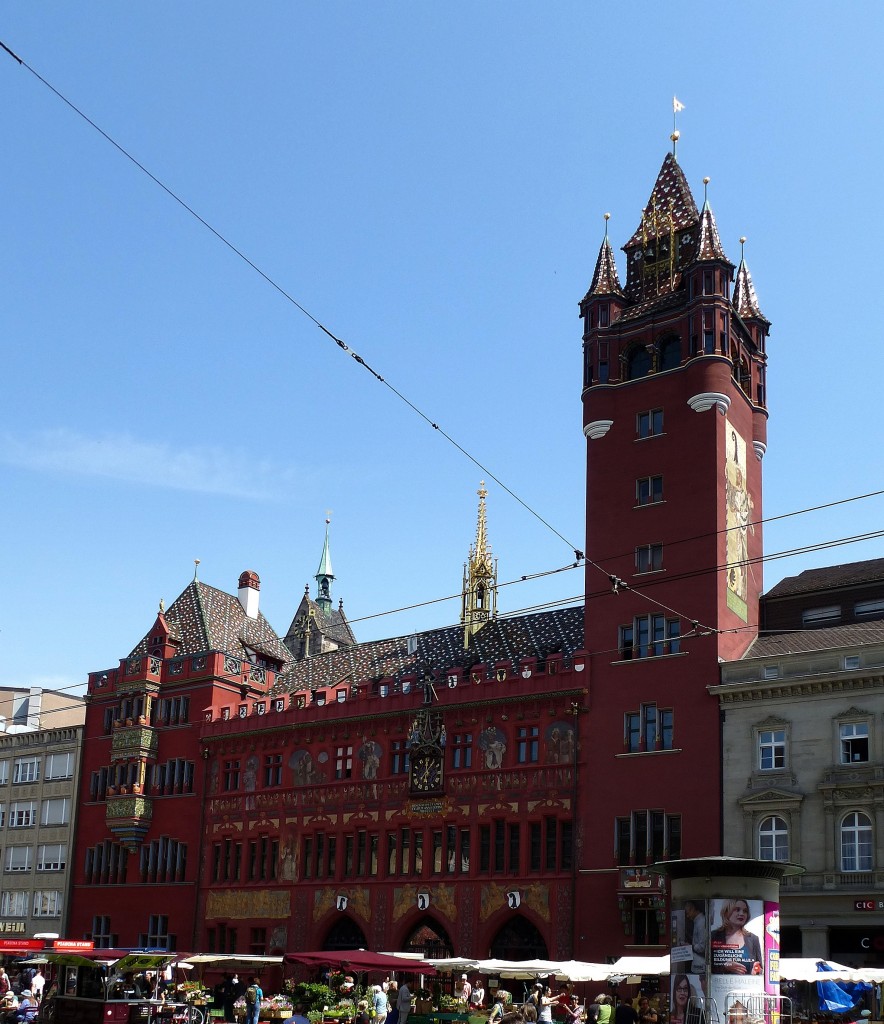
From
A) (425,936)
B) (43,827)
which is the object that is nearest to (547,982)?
(425,936)

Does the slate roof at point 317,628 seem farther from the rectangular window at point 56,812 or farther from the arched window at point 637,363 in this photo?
the arched window at point 637,363

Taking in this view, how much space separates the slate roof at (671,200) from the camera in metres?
54.8

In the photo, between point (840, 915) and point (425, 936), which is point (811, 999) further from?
point (425, 936)

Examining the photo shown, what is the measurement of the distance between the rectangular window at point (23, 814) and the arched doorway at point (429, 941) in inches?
983

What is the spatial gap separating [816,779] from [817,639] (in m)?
5.53

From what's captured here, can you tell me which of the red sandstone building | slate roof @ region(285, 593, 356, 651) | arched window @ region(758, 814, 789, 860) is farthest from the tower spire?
slate roof @ region(285, 593, 356, 651)

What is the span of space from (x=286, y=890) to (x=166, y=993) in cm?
1325

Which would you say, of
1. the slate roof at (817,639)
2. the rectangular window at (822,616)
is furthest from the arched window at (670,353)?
the slate roof at (817,639)

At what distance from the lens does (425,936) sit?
1976 inches

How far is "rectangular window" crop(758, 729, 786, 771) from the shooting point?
42662 millimetres

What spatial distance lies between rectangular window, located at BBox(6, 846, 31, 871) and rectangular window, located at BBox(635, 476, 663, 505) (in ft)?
121

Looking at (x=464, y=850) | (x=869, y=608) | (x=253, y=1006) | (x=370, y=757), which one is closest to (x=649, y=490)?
(x=869, y=608)

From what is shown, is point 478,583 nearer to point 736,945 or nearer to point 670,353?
point 670,353

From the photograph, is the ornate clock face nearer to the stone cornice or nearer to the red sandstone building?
the red sandstone building
